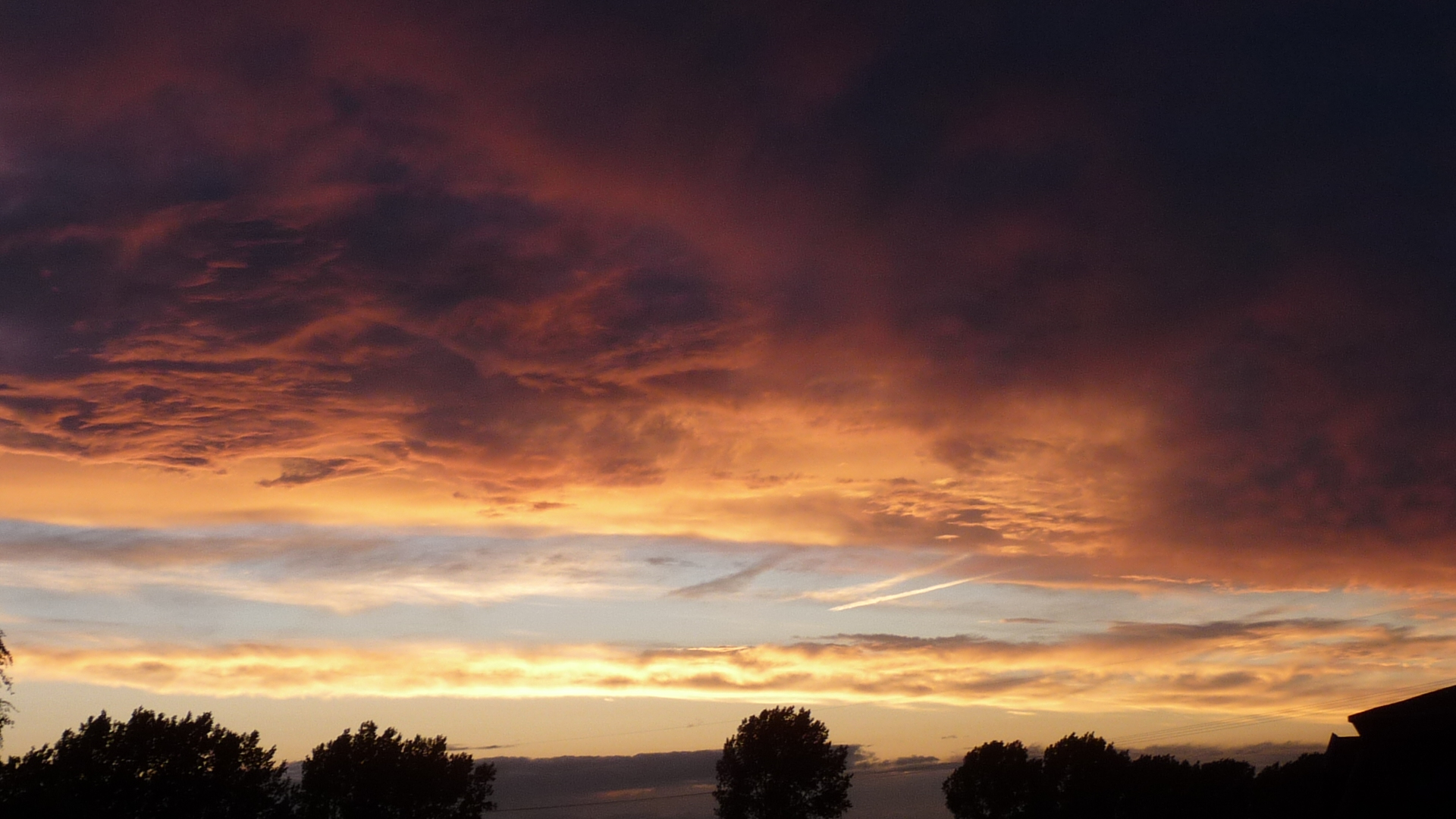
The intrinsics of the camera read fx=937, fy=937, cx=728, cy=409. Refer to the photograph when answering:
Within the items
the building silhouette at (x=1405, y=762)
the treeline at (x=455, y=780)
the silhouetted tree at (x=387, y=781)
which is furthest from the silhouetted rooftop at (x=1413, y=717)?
the silhouetted tree at (x=387, y=781)

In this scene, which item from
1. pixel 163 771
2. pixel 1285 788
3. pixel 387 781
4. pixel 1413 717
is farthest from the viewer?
pixel 1285 788

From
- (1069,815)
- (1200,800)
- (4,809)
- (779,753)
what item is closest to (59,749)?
(4,809)

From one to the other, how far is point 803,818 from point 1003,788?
21.8m

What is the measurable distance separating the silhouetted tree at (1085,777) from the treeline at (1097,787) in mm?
79

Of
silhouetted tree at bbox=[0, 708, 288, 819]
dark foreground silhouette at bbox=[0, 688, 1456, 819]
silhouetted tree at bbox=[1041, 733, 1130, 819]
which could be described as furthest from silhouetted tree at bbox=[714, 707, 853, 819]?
silhouetted tree at bbox=[0, 708, 288, 819]

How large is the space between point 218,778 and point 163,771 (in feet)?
13.4

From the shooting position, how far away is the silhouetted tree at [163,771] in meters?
64.8

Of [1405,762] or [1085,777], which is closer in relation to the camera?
[1405,762]

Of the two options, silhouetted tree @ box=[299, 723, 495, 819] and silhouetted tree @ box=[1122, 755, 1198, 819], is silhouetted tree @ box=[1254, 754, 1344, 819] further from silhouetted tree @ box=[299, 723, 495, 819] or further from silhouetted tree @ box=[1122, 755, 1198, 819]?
silhouetted tree @ box=[299, 723, 495, 819]

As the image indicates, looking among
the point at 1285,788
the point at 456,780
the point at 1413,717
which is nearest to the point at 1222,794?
the point at 1285,788

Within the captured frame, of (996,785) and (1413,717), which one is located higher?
(1413,717)

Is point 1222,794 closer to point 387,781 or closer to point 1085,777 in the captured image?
point 1085,777

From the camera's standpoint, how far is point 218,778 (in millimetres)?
70750

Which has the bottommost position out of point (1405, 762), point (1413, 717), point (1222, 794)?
point (1222, 794)
